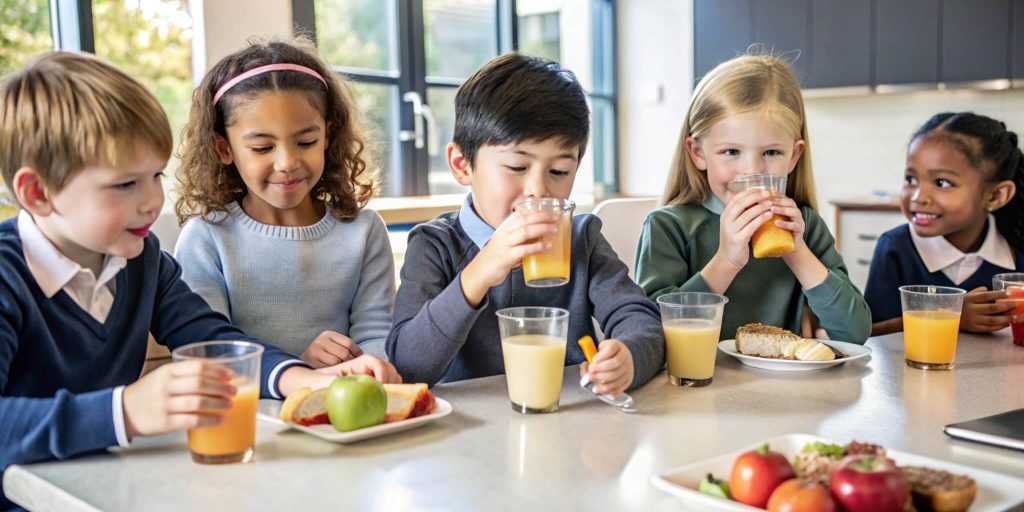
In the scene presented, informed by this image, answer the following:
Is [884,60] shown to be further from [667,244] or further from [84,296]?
[84,296]

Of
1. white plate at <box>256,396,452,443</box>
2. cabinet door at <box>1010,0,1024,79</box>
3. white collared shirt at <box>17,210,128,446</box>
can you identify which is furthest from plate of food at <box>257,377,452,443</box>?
cabinet door at <box>1010,0,1024,79</box>

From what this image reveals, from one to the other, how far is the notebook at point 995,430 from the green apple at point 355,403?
702 millimetres

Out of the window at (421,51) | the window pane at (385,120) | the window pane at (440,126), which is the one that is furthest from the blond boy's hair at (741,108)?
the window pane at (440,126)

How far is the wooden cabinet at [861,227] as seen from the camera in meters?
5.26

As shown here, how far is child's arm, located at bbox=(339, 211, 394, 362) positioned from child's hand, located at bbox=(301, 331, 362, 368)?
200 millimetres

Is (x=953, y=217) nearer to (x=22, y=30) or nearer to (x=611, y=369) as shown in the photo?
(x=611, y=369)

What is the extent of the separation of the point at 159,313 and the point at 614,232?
1368 millimetres

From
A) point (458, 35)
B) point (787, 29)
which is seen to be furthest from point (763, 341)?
point (787, 29)

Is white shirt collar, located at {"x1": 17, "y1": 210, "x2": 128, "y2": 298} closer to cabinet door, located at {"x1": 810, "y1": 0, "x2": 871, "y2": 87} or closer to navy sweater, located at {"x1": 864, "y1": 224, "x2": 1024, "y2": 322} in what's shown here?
navy sweater, located at {"x1": 864, "y1": 224, "x2": 1024, "y2": 322}

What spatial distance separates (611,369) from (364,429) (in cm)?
36

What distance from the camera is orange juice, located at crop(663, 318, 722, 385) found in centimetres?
142

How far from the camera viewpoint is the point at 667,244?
6.66 ft

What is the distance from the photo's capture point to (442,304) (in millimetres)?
1449

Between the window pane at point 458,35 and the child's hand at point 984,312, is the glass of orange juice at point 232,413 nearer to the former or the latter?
the child's hand at point 984,312
